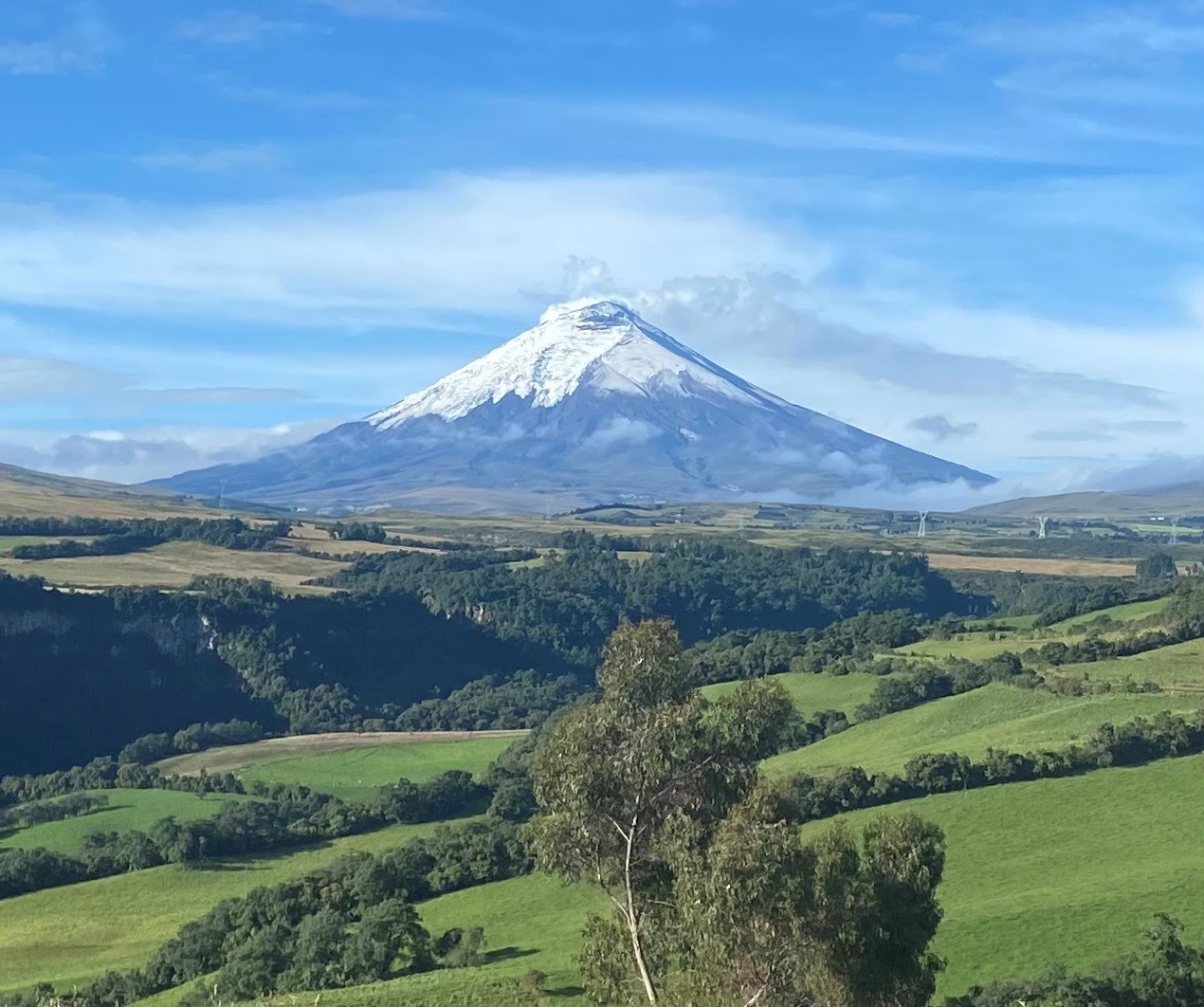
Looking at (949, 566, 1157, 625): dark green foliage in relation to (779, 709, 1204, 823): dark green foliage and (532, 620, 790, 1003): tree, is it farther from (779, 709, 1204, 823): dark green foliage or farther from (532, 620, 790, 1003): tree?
(532, 620, 790, 1003): tree

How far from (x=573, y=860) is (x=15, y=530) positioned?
138 m

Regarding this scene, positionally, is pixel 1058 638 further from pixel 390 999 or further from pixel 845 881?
pixel 845 881

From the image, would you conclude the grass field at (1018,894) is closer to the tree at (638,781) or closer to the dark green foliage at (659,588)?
the tree at (638,781)

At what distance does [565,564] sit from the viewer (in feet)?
542

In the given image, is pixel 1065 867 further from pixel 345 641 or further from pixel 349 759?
pixel 345 641

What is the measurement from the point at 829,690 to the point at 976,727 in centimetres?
1740

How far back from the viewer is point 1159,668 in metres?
78.8

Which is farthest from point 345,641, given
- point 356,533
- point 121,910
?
point 121,910

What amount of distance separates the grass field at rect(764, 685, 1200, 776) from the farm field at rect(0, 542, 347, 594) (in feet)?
231

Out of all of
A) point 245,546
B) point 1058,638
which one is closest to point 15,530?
point 245,546

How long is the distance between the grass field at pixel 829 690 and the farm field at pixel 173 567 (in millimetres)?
56419

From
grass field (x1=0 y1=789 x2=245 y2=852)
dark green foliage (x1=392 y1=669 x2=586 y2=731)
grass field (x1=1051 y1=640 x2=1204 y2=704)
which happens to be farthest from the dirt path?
grass field (x1=1051 y1=640 x2=1204 y2=704)

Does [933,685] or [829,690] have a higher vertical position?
[933,685]

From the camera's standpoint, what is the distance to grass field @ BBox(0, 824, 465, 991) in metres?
49.7
